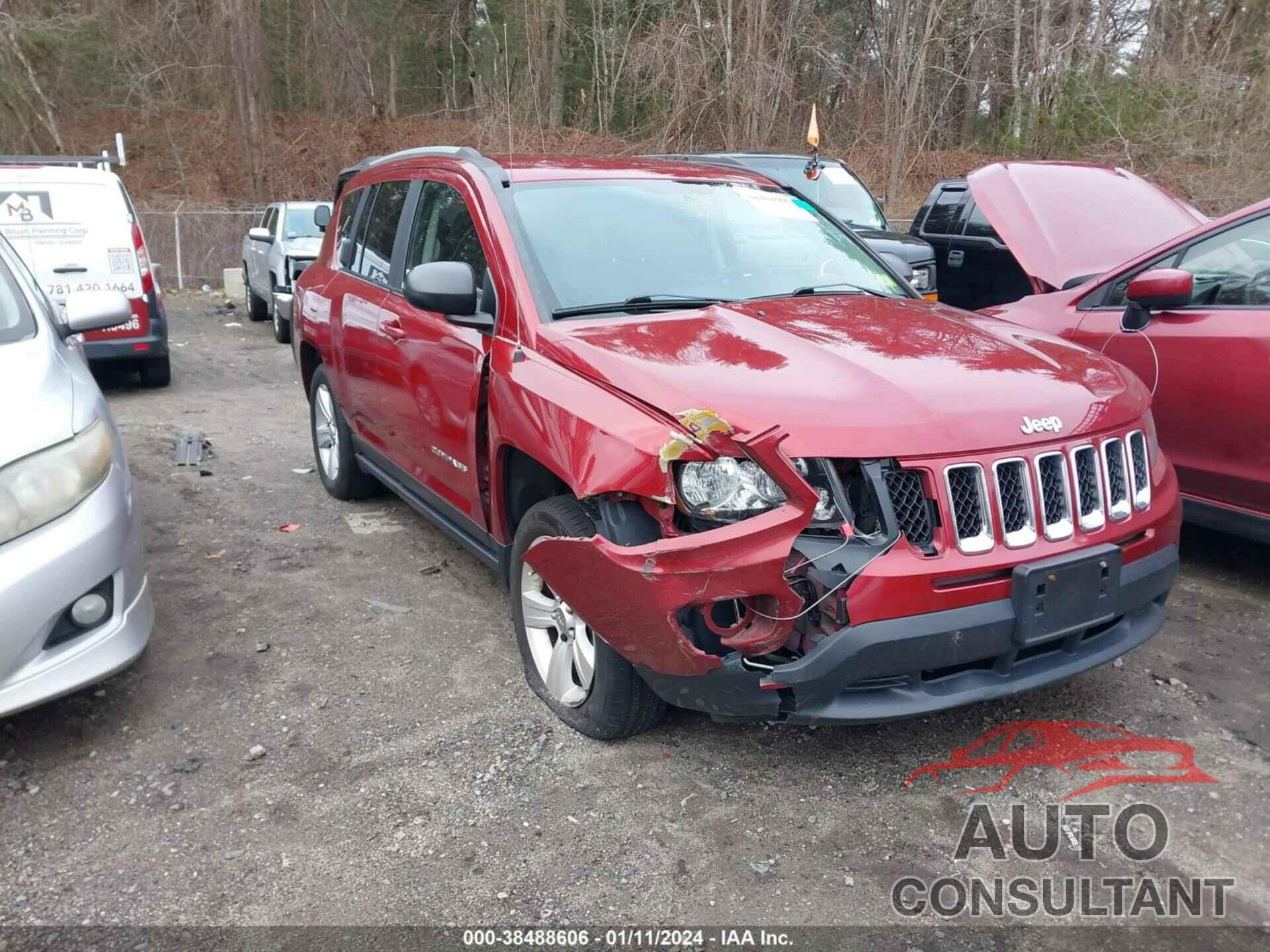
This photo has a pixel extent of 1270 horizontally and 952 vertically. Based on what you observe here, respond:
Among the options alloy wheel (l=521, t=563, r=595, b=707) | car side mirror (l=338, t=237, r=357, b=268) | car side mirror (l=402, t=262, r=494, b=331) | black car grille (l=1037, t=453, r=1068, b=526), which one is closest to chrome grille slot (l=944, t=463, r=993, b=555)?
black car grille (l=1037, t=453, r=1068, b=526)

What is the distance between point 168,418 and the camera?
8336mm

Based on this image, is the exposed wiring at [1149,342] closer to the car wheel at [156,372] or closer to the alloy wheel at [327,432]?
the alloy wheel at [327,432]

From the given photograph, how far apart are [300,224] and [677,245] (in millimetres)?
10458

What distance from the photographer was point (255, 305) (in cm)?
1467

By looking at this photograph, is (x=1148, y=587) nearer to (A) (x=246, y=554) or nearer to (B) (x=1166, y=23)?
(A) (x=246, y=554)

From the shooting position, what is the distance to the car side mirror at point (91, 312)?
4457 millimetres

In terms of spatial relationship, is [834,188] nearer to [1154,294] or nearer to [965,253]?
[965,253]

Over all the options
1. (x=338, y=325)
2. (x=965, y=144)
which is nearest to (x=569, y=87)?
(x=965, y=144)

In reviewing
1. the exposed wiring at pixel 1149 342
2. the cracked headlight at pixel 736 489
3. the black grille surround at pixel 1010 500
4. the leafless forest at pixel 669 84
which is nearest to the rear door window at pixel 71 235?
the cracked headlight at pixel 736 489

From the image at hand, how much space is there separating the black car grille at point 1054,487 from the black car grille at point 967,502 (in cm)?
25

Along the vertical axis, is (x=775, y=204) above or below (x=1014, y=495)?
above

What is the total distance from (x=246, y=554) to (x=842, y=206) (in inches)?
293

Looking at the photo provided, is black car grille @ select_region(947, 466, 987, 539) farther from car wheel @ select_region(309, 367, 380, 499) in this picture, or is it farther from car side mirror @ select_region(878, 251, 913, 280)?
car wheel @ select_region(309, 367, 380, 499)

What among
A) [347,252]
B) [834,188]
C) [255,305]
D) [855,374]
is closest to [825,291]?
[855,374]
